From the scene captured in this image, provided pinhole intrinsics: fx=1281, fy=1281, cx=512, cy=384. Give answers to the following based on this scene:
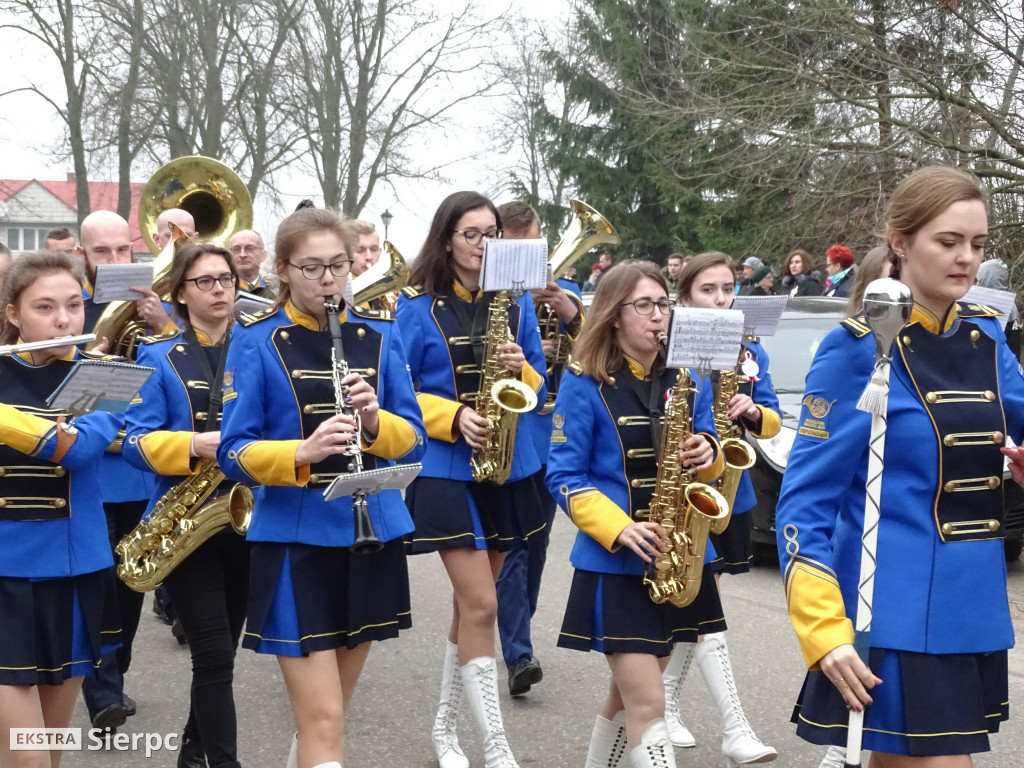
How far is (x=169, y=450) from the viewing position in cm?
448

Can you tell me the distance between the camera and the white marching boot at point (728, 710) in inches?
185

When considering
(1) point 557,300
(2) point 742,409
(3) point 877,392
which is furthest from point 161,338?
(3) point 877,392

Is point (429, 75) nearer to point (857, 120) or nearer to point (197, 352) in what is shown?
point (857, 120)

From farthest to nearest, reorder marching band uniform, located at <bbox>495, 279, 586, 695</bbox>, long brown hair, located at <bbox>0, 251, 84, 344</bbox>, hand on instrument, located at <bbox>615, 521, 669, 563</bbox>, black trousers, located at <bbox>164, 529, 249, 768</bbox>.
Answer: marching band uniform, located at <bbox>495, 279, 586, 695</bbox>, black trousers, located at <bbox>164, 529, 249, 768</bbox>, long brown hair, located at <bbox>0, 251, 84, 344</bbox>, hand on instrument, located at <bbox>615, 521, 669, 563</bbox>

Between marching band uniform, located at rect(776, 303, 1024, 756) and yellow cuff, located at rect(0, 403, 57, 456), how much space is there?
2.28 m

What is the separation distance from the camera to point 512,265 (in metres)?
4.86

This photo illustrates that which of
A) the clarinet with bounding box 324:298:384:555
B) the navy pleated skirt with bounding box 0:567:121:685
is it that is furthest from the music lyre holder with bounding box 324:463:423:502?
the navy pleated skirt with bounding box 0:567:121:685

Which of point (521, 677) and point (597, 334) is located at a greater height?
point (597, 334)


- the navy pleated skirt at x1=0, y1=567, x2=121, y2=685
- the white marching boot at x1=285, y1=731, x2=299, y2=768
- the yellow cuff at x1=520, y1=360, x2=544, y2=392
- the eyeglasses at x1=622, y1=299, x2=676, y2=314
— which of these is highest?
the eyeglasses at x1=622, y1=299, x2=676, y2=314

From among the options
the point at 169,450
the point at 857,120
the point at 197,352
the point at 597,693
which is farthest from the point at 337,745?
the point at 857,120

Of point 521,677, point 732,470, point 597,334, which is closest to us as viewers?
point 597,334

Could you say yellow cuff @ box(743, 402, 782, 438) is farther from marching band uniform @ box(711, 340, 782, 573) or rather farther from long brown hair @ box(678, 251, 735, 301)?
long brown hair @ box(678, 251, 735, 301)

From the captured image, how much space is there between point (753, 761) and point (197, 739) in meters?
2.07

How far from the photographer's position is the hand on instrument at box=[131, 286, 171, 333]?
17.3ft
